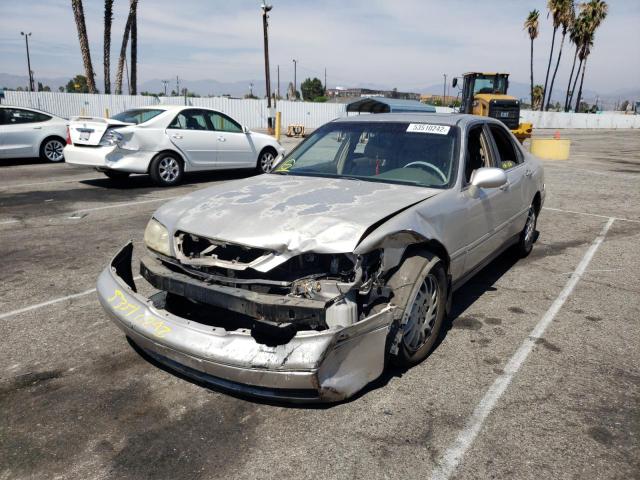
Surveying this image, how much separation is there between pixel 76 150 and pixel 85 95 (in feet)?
69.7

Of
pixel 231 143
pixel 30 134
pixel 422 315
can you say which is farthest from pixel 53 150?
pixel 422 315

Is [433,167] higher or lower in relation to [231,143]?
higher

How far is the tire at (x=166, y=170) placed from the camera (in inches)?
383

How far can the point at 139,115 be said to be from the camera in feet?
32.7

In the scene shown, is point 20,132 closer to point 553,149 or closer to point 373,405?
point 373,405

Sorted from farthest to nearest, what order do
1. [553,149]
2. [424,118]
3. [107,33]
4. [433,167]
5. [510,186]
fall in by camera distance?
[107,33] < [553,149] < [510,186] < [424,118] < [433,167]

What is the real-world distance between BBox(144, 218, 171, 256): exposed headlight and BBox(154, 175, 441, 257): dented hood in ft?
0.16

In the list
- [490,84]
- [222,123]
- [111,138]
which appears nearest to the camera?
[111,138]

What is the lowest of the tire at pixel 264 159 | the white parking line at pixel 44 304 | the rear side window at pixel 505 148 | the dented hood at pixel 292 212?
the white parking line at pixel 44 304

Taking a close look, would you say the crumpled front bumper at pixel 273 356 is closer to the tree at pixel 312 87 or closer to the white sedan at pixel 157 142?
the white sedan at pixel 157 142

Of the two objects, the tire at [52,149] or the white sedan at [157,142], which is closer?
the white sedan at [157,142]

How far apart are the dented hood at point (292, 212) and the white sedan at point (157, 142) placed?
20.7 ft

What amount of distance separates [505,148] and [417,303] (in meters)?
2.58

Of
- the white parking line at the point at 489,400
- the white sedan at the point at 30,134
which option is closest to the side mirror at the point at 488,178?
the white parking line at the point at 489,400
